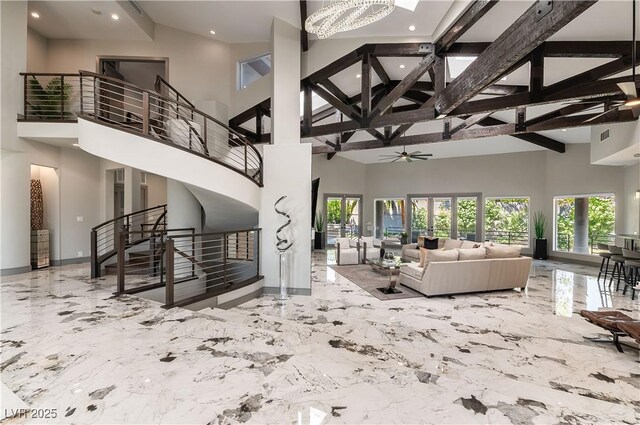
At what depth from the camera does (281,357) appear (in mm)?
2572

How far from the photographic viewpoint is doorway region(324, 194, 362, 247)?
13.4 metres

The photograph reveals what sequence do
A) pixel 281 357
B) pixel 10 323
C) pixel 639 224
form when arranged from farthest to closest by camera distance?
1. pixel 639 224
2. pixel 10 323
3. pixel 281 357

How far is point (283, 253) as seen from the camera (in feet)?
18.5

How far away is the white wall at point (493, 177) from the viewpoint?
29.9ft

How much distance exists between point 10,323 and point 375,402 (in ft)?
13.7

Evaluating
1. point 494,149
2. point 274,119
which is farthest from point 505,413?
point 494,149

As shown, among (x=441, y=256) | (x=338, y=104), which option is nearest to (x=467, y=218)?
(x=441, y=256)

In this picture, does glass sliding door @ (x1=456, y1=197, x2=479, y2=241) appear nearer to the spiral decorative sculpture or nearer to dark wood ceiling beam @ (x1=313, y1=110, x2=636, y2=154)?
dark wood ceiling beam @ (x1=313, y1=110, x2=636, y2=154)

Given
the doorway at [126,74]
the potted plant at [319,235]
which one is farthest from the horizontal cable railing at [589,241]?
the doorway at [126,74]

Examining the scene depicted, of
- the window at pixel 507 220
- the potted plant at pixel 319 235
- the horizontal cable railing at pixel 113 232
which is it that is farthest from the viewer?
the potted plant at pixel 319 235

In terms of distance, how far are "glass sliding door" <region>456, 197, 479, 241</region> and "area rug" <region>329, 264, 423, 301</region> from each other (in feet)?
18.3

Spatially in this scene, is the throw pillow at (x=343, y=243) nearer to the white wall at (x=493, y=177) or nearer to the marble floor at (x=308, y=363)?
the marble floor at (x=308, y=363)

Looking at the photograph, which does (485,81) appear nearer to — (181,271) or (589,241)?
(181,271)

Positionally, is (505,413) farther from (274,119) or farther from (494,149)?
(494,149)
